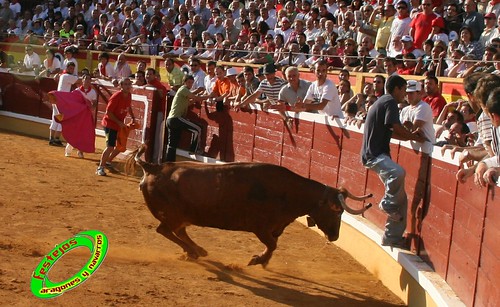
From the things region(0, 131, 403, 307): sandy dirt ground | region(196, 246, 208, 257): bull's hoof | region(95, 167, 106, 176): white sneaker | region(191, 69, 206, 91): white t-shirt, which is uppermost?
region(191, 69, 206, 91): white t-shirt

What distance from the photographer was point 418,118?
6969mm

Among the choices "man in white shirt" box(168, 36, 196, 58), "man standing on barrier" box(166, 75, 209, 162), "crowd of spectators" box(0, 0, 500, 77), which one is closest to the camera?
"crowd of spectators" box(0, 0, 500, 77)

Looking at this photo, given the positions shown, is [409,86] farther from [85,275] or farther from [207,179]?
[85,275]

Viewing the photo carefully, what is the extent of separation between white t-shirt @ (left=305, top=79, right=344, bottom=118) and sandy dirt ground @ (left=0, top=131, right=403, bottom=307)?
4.42ft

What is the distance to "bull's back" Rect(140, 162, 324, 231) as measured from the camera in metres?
7.38

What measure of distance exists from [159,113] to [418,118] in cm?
731

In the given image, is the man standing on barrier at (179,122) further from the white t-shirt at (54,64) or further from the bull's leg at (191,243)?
the white t-shirt at (54,64)

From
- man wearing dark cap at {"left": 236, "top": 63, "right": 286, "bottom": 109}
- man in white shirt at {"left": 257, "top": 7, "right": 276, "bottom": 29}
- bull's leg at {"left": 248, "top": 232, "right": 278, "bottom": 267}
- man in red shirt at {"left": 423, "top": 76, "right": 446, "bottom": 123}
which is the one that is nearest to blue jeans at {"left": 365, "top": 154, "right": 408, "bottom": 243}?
bull's leg at {"left": 248, "top": 232, "right": 278, "bottom": 267}

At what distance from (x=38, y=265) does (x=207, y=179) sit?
5.25ft

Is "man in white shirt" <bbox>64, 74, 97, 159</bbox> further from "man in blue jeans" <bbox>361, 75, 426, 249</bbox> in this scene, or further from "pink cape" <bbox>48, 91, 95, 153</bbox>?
"man in blue jeans" <bbox>361, 75, 426, 249</bbox>

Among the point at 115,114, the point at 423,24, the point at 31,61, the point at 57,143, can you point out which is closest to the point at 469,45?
the point at 423,24

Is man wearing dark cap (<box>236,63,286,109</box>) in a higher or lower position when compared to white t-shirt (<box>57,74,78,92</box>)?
higher

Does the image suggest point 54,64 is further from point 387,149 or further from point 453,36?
point 387,149

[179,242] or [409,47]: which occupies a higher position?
[409,47]
